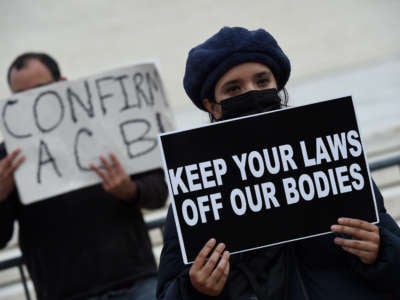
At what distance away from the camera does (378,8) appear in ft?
29.3

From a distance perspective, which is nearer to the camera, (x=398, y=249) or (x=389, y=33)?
(x=398, y=249)

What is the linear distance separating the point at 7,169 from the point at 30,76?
1.36ft

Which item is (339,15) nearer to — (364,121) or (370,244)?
(364,121)

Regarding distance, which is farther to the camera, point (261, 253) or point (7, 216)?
point (7, 216)

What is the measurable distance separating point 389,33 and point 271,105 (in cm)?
766

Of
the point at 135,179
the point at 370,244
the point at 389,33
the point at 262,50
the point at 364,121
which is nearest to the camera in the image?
the point at 370,244

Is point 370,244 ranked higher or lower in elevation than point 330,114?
lower

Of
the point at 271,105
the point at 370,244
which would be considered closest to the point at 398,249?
the point at 370,244

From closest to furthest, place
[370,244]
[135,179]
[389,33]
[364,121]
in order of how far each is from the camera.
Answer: [370,244]
[135,179]
[364,121]
[389,33]

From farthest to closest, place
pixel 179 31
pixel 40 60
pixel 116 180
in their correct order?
pixel 179 31
pixel 40 60
pixel 116 180

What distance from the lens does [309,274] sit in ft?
5.29

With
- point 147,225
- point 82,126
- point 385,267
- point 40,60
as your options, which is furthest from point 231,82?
point 147,225

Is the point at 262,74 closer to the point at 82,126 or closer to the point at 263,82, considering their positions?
the point at 263,82

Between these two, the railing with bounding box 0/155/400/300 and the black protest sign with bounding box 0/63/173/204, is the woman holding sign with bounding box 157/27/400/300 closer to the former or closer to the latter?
the black protest sign with bounding box 0/63/173/204
